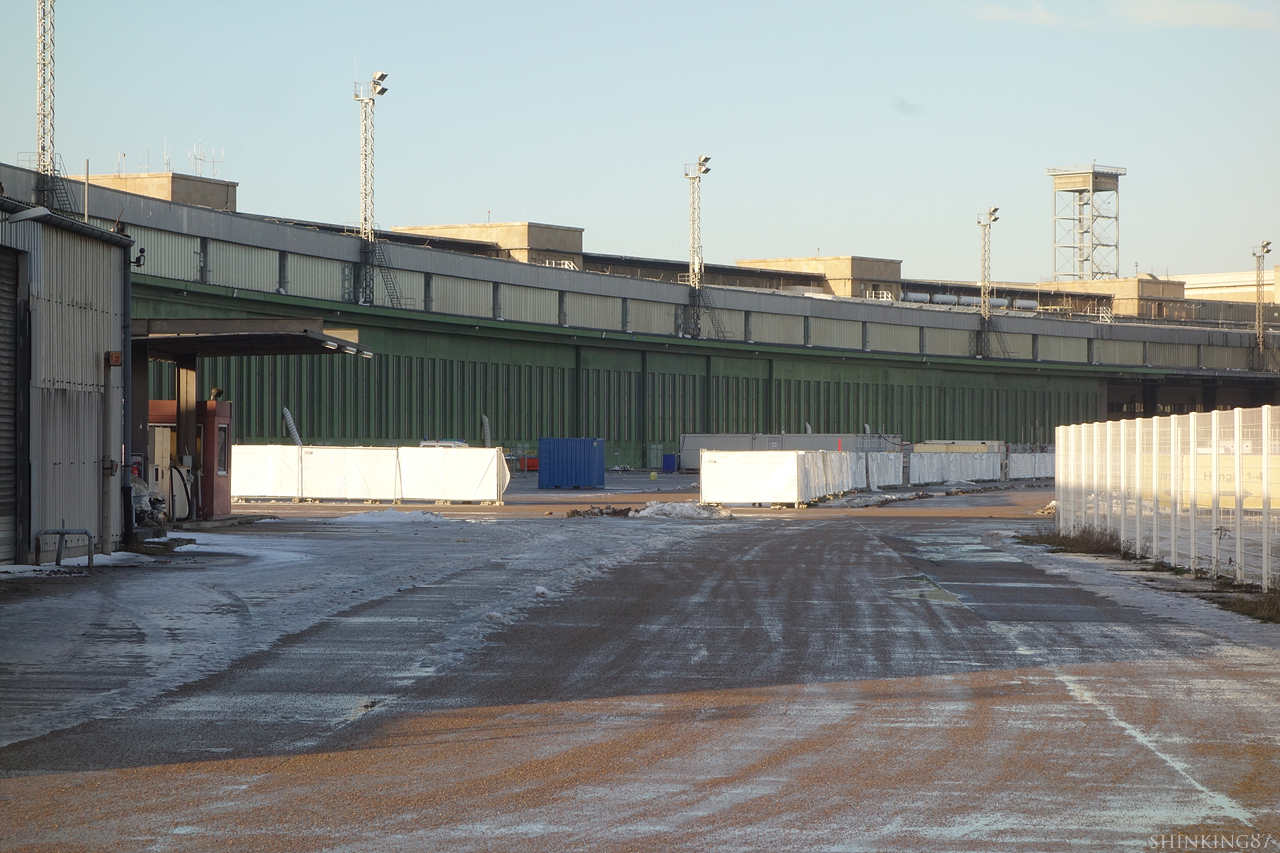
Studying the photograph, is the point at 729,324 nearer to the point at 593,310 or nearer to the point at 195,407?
the point at 593,310

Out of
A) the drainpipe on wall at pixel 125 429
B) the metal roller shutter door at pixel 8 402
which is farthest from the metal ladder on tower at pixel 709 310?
the metal roller shutter door at pixel 8 402

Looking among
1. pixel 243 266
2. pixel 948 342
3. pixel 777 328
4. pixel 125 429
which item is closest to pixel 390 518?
pixel 125 429

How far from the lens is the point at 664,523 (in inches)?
1398

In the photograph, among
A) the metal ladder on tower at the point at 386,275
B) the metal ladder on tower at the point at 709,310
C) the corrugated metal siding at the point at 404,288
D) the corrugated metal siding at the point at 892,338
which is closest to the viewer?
the metal ladder on tower at the point at 386,275

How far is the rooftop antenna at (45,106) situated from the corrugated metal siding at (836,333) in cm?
5341

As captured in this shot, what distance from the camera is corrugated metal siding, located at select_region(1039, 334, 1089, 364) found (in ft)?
335

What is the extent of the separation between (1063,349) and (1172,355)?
10.5 meters

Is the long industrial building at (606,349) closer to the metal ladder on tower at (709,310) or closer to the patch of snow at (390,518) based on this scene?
the metal ladder on tower at (709,310)

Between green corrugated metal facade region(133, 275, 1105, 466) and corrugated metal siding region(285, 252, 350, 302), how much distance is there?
1.06m

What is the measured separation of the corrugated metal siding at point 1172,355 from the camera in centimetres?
10562

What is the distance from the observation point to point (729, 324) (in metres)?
89.7

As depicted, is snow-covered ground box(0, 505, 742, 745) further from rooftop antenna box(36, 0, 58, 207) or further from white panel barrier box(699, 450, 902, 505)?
rooftop antenna box(36, 0, 58, 207)

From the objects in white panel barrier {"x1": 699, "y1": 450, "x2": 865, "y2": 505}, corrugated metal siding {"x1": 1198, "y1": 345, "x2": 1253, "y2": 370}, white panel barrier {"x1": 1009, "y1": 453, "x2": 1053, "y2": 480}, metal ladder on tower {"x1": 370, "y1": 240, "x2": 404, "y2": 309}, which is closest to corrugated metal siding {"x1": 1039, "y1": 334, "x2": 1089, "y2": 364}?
corrugated metal siding {"x1": 1198, "y1": 345, "x2": 1253, "y2": 370}

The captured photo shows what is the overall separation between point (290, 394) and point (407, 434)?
27.3 feet
